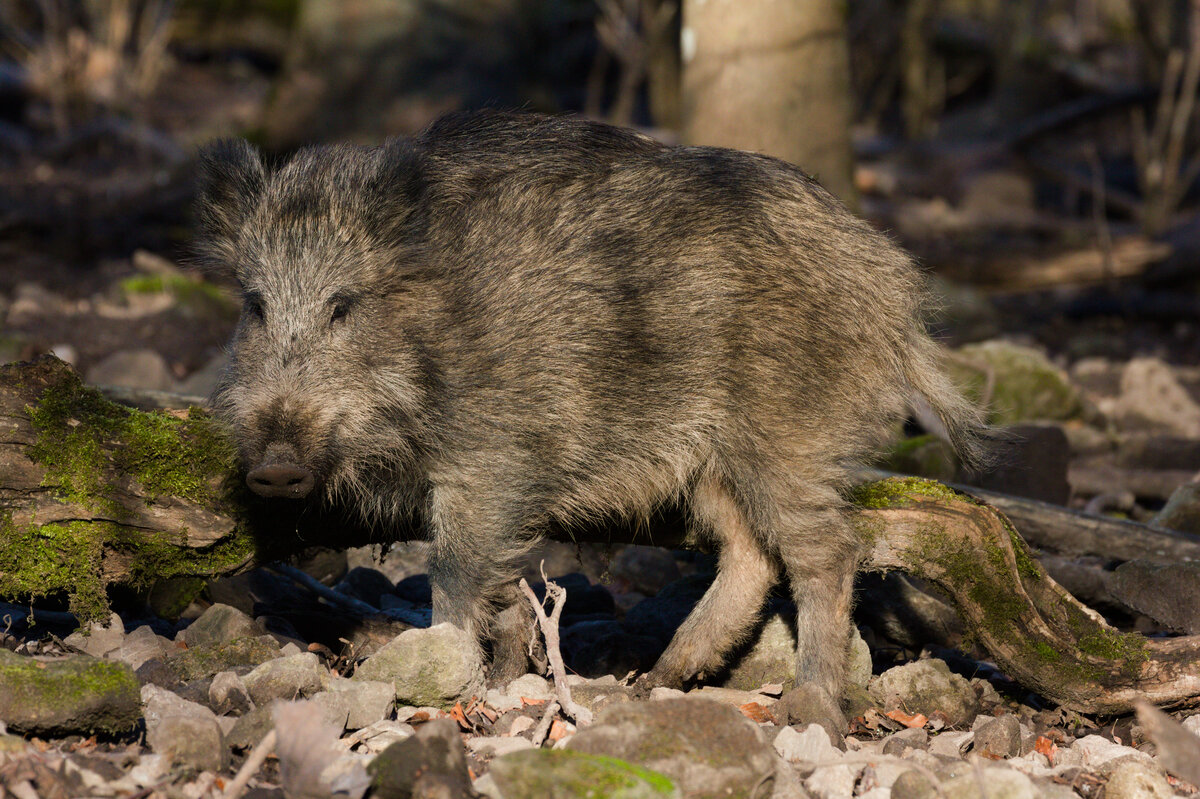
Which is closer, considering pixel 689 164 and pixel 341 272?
pixel 341 272

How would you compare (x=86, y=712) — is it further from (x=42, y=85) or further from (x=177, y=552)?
(x=42, y=85)

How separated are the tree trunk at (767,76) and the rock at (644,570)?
8.72 ft

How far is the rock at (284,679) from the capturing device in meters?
3.61

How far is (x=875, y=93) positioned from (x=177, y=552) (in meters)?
21.1

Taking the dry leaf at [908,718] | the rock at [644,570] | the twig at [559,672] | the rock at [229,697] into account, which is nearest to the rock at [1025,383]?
the rock at [644,570]

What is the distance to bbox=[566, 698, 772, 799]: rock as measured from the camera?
3086 millimetres

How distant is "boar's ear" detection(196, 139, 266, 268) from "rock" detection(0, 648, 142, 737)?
171cm

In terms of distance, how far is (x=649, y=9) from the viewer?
49.6ft

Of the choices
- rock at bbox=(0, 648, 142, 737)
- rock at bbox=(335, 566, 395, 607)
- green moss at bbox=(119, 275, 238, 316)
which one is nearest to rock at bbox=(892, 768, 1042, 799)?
rock at bbox=(0, 648, 142, 737)

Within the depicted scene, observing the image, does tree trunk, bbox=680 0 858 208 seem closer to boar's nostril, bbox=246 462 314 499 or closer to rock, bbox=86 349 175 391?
rock, bbox=86 349 175 391

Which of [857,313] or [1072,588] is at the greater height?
[857,313]

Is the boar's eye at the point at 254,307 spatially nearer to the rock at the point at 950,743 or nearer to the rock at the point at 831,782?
the rock at the point at 831,782

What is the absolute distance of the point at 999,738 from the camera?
12.9 ft

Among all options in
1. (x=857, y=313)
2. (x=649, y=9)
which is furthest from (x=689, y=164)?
(x=649, y=9)
